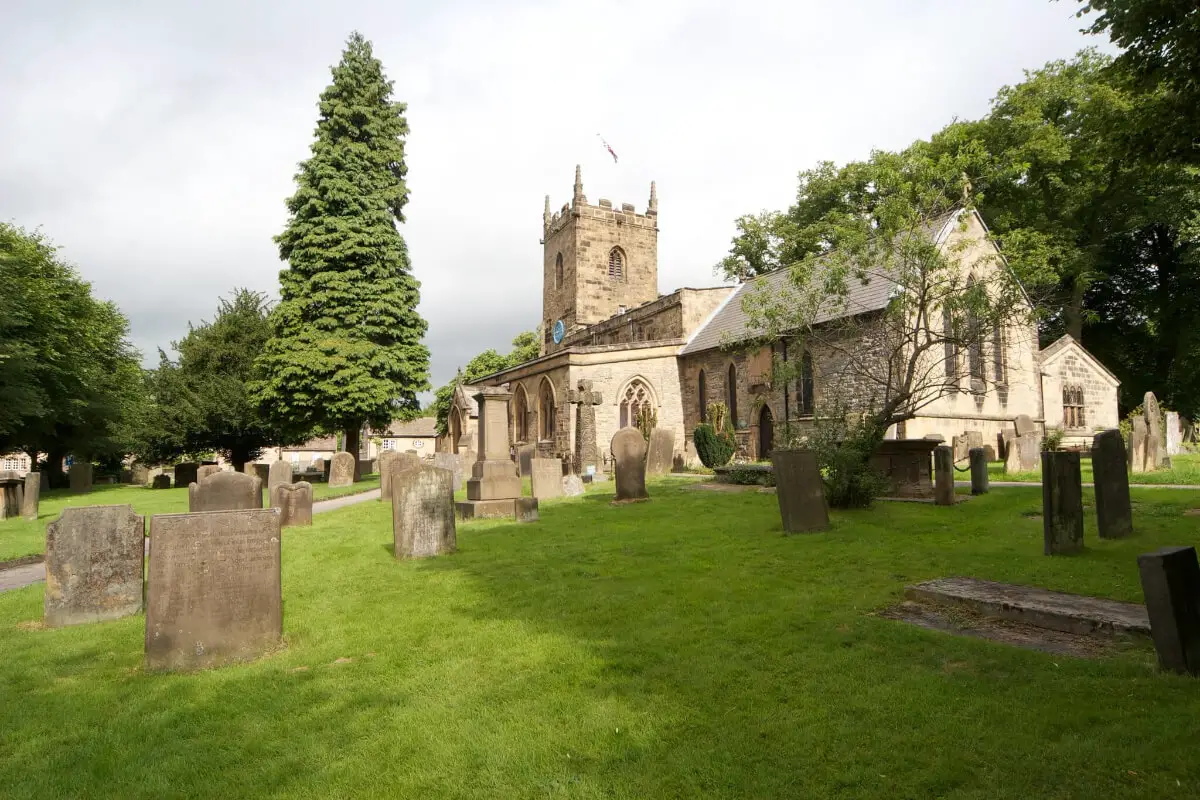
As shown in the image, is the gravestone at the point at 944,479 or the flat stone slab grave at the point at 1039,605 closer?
the flat stone slab grave at the point at 1039,605

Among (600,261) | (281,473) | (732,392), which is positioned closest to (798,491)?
(281,473)

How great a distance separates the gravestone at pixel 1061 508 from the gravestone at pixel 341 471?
2164 centimetres

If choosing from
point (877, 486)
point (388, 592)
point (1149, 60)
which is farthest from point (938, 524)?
point (388, 592)

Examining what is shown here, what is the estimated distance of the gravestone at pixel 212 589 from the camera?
16.5 feet

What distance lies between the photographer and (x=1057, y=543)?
312 inches

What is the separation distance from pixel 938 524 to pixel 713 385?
1899cm

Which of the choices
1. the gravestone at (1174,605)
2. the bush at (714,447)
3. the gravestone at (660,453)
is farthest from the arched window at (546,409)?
the gravestone at (1174,605)

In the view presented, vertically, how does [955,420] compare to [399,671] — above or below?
above

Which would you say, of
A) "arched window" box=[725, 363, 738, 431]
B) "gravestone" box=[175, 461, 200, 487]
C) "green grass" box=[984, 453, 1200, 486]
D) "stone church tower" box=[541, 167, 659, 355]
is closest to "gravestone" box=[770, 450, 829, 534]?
"green grass" box=[984, 453, 1200, 486]

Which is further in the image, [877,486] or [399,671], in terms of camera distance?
[877,486]

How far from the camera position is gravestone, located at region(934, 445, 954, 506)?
12.5 m

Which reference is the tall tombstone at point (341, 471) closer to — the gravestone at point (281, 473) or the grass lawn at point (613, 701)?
the gravestone at point (281, 473)

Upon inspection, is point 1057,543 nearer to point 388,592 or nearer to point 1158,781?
point 1158,781

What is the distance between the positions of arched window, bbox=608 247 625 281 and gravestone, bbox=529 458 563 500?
31.3m
